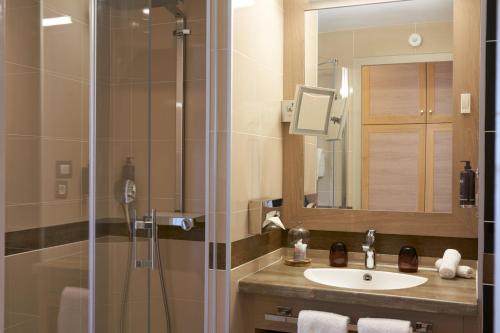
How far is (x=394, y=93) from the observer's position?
2.46 metres

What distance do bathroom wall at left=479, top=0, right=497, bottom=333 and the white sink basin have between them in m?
0.48

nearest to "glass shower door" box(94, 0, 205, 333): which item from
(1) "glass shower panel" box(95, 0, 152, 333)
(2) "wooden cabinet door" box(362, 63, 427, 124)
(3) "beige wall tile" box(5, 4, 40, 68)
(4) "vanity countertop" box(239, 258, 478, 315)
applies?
(1) "glass shower panel" box(95, 0, 152, 333)

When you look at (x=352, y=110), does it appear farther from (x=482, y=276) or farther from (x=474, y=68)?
(x=482, y=276)

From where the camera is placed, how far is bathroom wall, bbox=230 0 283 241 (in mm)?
2074

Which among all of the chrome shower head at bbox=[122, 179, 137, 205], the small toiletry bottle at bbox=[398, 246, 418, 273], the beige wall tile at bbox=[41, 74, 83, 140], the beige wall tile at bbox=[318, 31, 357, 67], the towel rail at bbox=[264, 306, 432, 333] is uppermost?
the beige wall tile at bbox=[318, 31, 357, 67]

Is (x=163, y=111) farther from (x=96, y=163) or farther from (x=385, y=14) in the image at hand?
(x=385, y=14)

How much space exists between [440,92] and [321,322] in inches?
46.9

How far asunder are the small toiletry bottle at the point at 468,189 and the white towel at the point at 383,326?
22.2 inches

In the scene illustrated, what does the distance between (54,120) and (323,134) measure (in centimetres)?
151

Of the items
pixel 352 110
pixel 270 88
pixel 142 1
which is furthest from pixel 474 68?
pixel 142 1

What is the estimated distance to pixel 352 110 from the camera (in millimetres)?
2523

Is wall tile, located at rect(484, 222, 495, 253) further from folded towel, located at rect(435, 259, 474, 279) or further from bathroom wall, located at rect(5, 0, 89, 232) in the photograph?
bathroom wall, located at rect(5, 0, 89, 232)

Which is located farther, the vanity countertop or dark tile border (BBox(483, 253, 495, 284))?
the vanity countertop

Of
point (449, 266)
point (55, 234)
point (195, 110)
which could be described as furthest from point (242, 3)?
point (449, 266)
